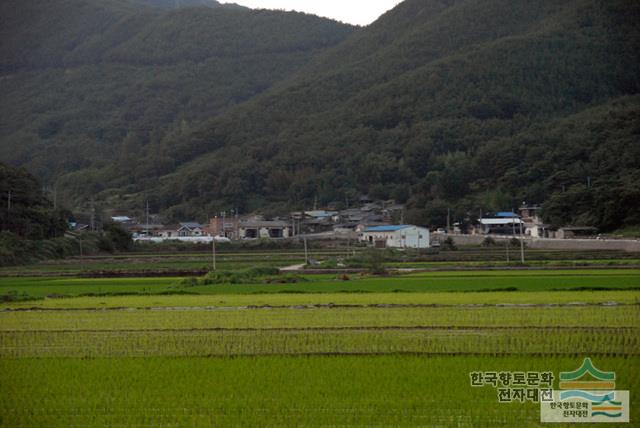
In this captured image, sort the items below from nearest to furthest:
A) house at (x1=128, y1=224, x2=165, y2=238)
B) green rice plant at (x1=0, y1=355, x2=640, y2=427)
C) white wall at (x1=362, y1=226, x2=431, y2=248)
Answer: green rice plant at (x1=0, y1=355, x2=640, y2=427)
white wall at (x1=362, y1=226, x2=431, y2=248)
house at (x1=128, y1=224, x2=165, y2=238)

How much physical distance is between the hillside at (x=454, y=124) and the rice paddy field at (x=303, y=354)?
40707 millimetres

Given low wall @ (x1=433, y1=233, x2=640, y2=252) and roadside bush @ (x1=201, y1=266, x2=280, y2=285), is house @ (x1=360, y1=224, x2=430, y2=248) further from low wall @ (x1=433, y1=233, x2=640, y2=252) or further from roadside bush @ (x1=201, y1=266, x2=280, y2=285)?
roadside bush @ (x1=201, y1=266, x2=280, y2=285)

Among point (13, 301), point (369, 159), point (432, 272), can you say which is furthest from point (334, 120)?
point (13, 301)

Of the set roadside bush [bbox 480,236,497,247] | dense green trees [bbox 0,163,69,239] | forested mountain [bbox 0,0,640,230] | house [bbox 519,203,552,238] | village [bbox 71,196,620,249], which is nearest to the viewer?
dense green trees [bbox 0,163,69,239]

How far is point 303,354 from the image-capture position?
13.7 metres

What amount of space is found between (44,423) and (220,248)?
45480 millimetres

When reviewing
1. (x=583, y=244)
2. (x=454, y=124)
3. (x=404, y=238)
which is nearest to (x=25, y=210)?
(x=404, y=238)

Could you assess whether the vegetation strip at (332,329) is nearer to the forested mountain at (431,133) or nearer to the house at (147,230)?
the forested mountain at (431,133)

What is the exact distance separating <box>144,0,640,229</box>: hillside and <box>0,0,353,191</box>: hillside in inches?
611

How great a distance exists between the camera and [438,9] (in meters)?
142

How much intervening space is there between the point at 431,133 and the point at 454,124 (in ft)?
9.98

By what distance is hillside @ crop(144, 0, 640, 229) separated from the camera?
70.6 meters

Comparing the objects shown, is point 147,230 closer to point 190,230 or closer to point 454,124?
point 190,230

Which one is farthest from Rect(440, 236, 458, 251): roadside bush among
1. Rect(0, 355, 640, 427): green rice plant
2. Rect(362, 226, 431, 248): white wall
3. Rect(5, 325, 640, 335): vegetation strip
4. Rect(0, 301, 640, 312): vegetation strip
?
Rect(0, 355, 640, 427): green rice plant
